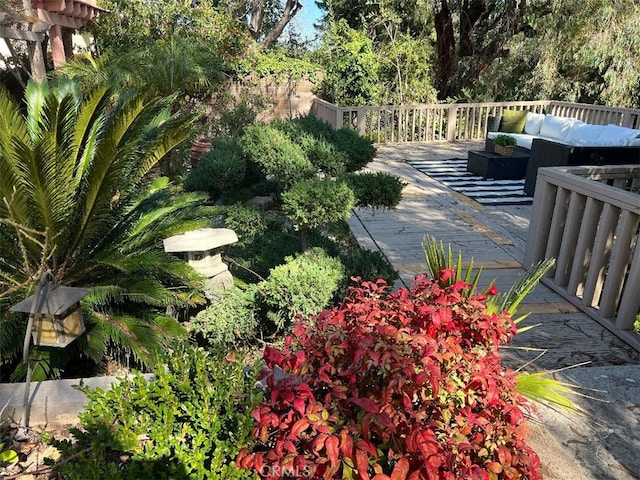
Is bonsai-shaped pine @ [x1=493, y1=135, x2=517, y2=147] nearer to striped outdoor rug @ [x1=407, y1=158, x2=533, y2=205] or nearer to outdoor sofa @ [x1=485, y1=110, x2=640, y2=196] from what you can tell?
outdoor sofa @ [x1=485, y1=110, x2=640, y2=196]

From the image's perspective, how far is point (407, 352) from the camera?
1.51 m

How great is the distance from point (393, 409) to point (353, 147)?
2.69 meters

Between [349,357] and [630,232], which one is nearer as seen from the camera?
[349,357]

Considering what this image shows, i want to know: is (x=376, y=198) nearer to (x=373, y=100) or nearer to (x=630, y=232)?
(x=630, y=232)

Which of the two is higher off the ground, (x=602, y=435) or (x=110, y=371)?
(x=602, y=435)

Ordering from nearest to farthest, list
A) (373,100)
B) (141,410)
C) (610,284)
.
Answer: (141,410), (610,284), (373,100)

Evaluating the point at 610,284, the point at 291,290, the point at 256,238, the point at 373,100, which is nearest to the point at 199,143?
the point at 256,238

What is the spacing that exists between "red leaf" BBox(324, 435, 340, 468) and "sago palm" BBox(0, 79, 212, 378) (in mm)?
1605

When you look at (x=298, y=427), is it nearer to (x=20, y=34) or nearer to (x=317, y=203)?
(x=317, y=203)

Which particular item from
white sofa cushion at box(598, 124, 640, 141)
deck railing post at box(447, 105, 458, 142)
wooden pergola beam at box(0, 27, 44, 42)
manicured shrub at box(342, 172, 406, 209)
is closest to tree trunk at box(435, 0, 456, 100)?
deck railing post at box(447, 105, 458, 142)

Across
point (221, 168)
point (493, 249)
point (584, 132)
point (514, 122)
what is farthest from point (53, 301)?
point (514, 122)

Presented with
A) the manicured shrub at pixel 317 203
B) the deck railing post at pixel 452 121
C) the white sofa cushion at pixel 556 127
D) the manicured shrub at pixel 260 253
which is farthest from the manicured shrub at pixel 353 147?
the deck railing post at pixel 452 121

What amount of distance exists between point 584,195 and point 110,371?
3.26m

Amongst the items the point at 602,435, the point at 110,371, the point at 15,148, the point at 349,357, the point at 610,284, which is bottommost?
the point at 110,371
